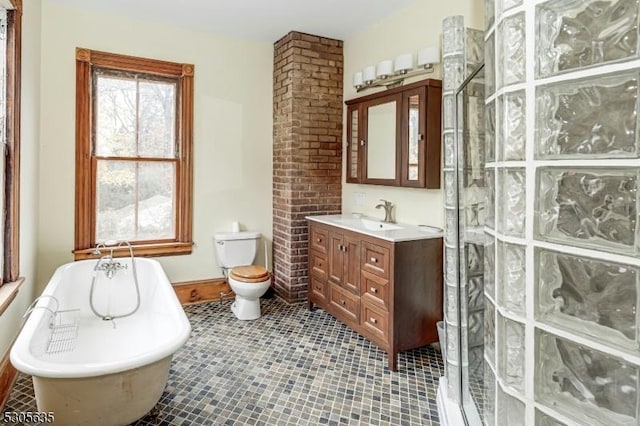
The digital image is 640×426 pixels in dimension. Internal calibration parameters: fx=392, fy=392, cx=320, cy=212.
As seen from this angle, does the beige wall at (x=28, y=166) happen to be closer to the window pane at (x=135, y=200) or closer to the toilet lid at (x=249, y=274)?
the window pane at (x=135, y=200)

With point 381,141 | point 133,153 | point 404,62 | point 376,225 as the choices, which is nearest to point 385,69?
point 404,62

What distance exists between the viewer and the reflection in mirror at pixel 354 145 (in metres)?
3.84

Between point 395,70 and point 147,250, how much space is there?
280cm

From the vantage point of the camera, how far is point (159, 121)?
3822 millimetres

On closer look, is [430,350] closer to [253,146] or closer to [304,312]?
[304,312]

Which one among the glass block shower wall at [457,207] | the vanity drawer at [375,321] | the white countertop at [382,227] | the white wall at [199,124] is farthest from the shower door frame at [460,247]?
the white wall at [199,124]

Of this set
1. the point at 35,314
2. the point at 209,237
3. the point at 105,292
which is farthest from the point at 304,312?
the point at 35,314

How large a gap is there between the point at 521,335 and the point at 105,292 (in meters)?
3.22

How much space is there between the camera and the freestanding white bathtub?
1.69m

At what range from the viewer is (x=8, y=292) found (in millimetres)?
2365

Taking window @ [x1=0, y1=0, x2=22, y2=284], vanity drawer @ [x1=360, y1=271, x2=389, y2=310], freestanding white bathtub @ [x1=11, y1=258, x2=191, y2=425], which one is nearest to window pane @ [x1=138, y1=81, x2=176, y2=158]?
freestanding white bathtub @ [x1=11, y1=258, x2=191, y2=425]

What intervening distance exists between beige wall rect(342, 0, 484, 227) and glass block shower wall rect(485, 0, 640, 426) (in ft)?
6.49

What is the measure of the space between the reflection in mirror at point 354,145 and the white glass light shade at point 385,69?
1.53 ft

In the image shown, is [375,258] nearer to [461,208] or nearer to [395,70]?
[461,208]
